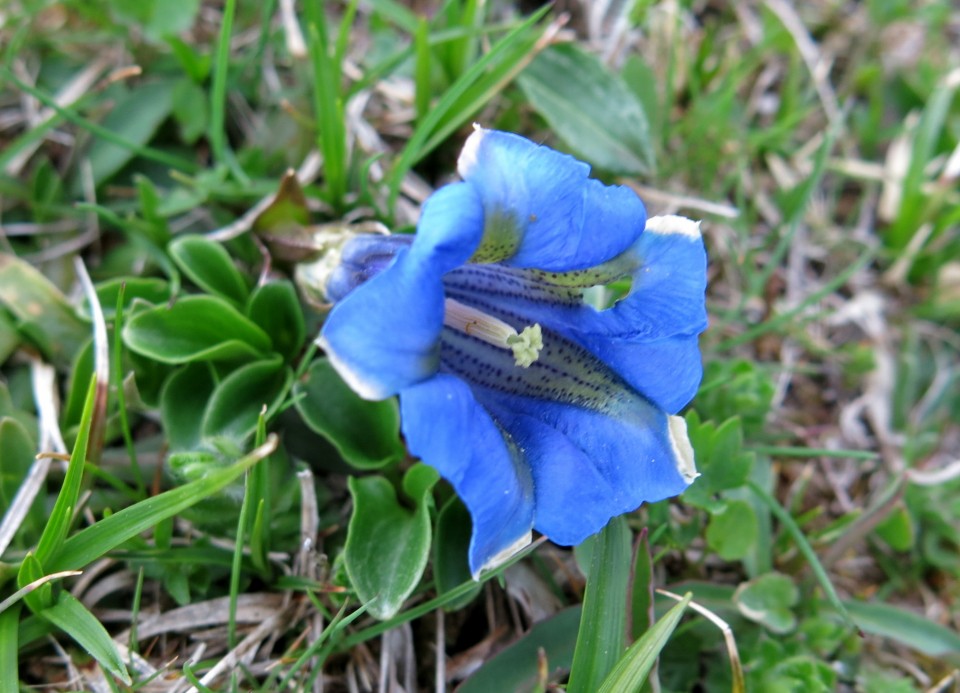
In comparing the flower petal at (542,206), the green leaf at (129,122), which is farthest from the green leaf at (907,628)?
the green leaf at (129,122)

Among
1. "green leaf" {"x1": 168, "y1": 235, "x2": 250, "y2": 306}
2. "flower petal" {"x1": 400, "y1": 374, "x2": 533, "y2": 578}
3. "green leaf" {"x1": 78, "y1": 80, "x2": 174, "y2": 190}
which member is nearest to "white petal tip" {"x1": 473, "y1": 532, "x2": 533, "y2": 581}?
"flower petal" {"x1": 400, "y1": 374, "x2": 533, "y2": 578}

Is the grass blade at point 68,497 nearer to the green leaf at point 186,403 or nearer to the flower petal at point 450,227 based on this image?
the green leaf at point 186,403

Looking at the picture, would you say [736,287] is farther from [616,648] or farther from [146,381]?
[146,381]

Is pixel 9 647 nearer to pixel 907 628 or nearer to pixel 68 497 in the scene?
pixel 68 497

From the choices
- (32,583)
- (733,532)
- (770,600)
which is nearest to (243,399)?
(32,583)

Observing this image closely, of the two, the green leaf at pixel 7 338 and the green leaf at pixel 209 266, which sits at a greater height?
the green leaf at pixel 209 266

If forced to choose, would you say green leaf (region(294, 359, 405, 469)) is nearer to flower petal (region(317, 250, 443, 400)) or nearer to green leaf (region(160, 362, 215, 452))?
green leaf (region(160, 362, 215, 452))

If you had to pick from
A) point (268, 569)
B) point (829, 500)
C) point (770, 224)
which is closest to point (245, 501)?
point (268, 569)

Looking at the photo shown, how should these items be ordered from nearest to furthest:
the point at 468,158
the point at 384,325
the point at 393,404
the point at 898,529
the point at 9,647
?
the point at 384,325 < the point at 468,158 < the point at 9,647 < the point at 393,404 < the point at 898,529
